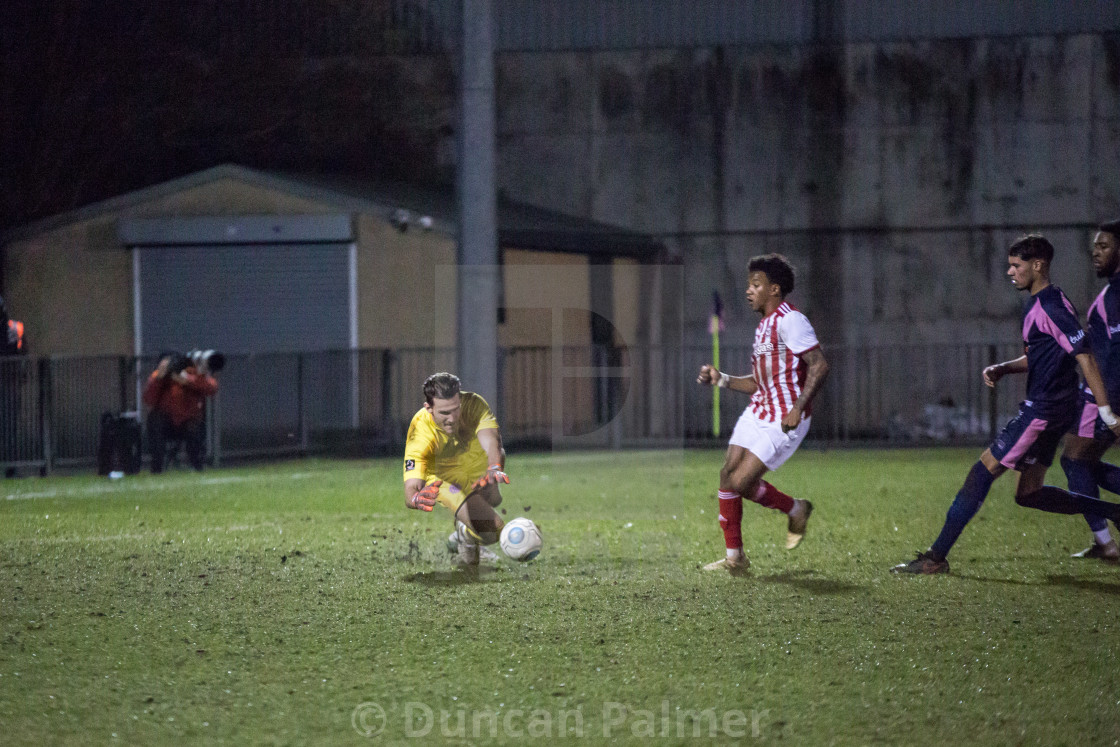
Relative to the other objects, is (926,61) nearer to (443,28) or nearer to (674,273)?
(674,273)

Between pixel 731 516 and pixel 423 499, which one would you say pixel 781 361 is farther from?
pixel 423 499

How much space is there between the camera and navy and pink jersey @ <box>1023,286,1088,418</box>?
6922 millimetres

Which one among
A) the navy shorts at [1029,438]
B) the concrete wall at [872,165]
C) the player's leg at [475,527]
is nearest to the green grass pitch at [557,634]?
the player's leg at [475,527]

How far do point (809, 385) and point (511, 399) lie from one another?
1134 cm

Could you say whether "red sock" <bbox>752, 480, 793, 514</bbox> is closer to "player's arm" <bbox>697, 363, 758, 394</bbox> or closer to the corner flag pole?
"player's arm" <bbox>697, 363, 758, 394</bbox>

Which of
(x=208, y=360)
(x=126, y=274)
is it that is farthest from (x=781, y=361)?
(x=126, y=274)

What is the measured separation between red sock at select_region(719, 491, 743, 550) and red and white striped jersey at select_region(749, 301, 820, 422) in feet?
1.65

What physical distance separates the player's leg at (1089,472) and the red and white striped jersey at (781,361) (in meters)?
1.82

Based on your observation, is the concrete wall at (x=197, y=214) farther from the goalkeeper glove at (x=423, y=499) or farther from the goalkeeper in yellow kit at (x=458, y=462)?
the goalkeeper glove at (x=423, y=499)

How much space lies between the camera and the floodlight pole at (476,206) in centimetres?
1240

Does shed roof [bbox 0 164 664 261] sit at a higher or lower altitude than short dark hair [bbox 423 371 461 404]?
higher

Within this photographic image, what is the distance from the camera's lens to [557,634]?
5.93m

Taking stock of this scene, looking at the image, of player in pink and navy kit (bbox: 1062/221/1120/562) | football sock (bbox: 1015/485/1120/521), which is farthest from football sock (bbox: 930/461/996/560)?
player in pink and navy kit (bbox: 1062/221/1120/562)

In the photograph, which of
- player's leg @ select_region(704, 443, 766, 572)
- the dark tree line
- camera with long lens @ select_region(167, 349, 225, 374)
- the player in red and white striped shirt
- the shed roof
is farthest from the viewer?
the dark tree line
